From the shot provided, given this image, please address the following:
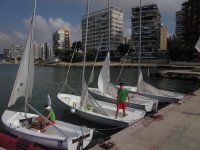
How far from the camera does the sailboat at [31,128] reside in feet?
37.3

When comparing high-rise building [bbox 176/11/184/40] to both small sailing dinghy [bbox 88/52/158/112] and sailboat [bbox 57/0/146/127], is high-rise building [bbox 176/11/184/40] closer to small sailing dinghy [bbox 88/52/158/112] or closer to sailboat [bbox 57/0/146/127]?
small sailing dinghy [bbox 88/52/158/112]

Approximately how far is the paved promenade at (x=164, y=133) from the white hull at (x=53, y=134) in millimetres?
1439

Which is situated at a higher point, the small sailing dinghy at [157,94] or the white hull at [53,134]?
the small sailing dinghy at [157,94]

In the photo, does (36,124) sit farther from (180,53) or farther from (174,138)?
(180,53)

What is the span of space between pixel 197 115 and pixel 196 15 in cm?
9174

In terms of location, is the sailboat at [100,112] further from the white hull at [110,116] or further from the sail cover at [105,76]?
the sail cover at [105,76]

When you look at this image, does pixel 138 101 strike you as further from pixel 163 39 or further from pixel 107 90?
pixel 163 39

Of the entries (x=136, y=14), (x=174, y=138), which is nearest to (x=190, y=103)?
(x=174, y=138)

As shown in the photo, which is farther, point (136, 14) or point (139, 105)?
point (136, 14)

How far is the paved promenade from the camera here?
10.2 metres

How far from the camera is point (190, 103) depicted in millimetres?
18656

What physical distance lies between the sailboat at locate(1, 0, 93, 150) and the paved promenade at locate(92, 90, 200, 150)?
1472 mm

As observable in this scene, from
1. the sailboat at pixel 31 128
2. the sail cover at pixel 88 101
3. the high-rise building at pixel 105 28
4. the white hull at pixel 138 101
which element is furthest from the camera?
the high-rise building at pixel 105 28

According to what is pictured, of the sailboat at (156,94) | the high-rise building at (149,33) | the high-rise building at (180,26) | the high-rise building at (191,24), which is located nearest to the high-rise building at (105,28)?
the high-rise building at (149,33)
